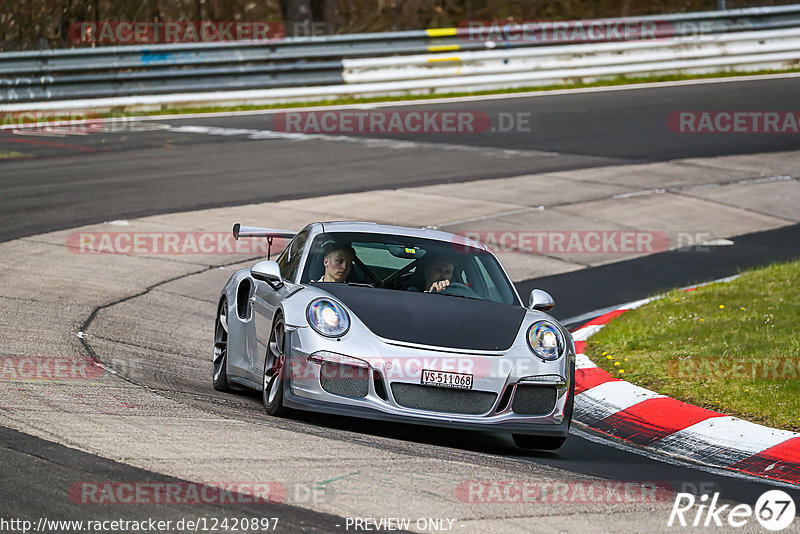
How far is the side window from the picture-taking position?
808cm

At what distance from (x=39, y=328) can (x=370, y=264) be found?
8.49 ft

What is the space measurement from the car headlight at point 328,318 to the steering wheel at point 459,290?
3.44 ft

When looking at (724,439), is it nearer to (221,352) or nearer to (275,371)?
(275,371)

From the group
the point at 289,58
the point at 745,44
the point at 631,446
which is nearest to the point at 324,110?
the point at 289,58

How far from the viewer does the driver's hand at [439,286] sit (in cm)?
791

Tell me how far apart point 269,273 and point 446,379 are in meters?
1.57

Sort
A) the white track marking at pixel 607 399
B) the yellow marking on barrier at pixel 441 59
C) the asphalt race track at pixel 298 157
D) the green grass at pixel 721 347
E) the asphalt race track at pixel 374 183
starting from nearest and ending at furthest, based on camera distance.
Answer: the asphalt race track at pixel 374 183
the green grass at pixel 721 347
the white track marking at pixel 607 399
the asphalt race track at pixel 298 157
the yellow marking on barrier at pixel 441 59

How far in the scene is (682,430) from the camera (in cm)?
757

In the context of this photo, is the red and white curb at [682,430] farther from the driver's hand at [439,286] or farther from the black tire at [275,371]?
the black tire at [275,371]

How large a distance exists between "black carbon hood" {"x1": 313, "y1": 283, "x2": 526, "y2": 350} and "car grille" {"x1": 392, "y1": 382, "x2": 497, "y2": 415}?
27 centimetres

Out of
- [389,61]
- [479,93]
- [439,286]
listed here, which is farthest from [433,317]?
[479,93]

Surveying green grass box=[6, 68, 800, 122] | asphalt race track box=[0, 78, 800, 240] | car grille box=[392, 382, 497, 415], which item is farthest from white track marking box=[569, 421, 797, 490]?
green grass box=[6, 68, 800, 122]

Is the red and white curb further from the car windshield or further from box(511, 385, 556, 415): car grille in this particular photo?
the car windshield

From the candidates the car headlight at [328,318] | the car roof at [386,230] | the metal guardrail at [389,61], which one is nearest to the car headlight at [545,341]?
the car headlight at [328,318]
